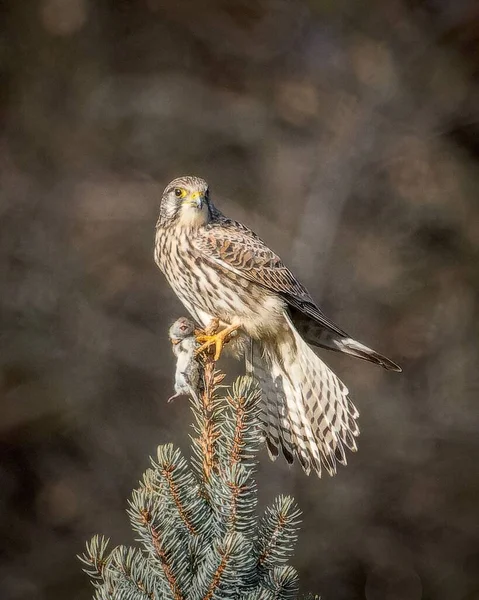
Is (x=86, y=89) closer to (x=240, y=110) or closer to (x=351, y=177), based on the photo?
(x=240, y=110)

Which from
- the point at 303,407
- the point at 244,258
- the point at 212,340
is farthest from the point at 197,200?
the point at 303,407

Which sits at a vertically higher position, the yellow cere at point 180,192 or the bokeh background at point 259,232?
the bokeh background at point 259,232

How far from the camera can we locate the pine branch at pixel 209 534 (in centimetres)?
166

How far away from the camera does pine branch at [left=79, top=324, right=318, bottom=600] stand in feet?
5.45

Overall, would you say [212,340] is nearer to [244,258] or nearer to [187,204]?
[244,258]

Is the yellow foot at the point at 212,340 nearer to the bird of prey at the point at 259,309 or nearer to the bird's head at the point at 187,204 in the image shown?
the bird of prey at the point at 259,309

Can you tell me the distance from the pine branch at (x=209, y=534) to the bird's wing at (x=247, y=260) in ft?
3.09

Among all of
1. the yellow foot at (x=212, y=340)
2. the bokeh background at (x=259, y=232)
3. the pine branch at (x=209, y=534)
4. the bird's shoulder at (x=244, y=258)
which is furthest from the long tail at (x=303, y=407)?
the bokeh background at (x=259, y=232)

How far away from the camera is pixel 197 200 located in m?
2.87

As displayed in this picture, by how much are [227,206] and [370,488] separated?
1848mm

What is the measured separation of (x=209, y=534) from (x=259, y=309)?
1115 millimetres

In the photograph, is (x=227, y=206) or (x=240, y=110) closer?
(x=227, y=206)

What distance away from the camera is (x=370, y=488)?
211 inches

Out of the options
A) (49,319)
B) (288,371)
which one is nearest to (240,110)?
(49,319)
